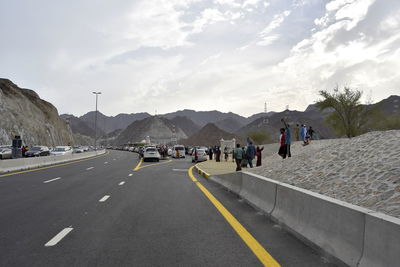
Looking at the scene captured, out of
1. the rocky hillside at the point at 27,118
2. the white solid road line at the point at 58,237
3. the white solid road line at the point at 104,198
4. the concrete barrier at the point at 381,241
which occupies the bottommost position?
the white solid road line at the point at 104,198

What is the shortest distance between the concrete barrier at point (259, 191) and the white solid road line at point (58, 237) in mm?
4072

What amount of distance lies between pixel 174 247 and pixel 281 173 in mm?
10426

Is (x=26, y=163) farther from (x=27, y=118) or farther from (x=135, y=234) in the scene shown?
(x=27, y=118)

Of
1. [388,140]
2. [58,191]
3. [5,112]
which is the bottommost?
[58,191]

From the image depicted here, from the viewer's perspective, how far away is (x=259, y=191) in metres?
9.70

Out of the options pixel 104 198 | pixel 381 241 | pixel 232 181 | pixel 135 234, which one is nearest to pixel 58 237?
pixel 135 234

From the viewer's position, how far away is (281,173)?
15.7 metres

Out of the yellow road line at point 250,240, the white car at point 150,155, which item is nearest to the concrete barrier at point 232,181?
the yellow road line at point 250,240

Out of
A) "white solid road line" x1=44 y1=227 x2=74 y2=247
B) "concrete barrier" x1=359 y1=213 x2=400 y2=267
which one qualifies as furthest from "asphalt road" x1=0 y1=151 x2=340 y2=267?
"concrete barrier" x1=359 y1=213 x2=400 y2=267

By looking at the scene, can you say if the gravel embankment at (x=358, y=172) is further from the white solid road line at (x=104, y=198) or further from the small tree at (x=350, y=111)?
the small tree at (x=350, y=111)

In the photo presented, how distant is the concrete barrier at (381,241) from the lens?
393 cm

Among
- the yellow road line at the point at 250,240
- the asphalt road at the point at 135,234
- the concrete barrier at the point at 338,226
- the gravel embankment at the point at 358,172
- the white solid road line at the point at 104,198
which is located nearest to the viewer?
the concrete barrier at the point at 338,226

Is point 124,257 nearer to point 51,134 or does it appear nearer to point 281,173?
point 281,173

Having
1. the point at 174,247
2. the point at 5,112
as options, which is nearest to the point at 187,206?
the point at 174,247
